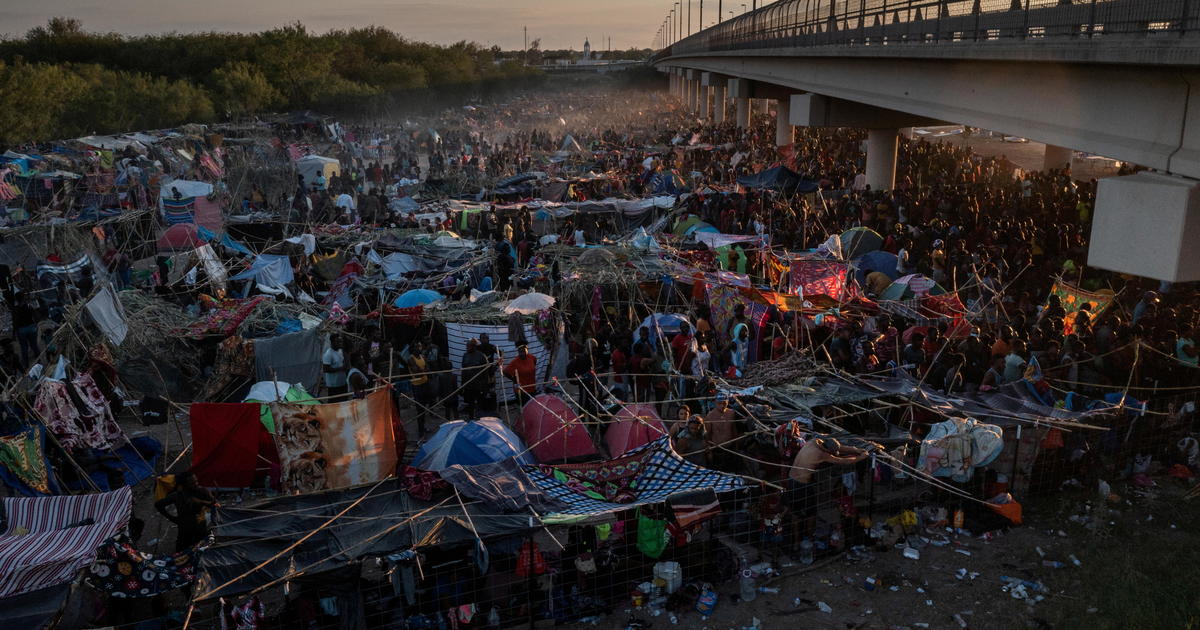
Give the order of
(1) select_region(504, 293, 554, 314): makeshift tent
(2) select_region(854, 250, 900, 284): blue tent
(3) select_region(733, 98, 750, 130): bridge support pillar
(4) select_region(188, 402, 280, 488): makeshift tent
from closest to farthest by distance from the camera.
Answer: (4) select_region(188, 402, 280, 488): makeshift tent
(1) select_region(504, 293, 554, 314): makeshift tent
(2) select_region(854, 250, 900, 284): blue tent
(3) select_region(733, 98, 750, 130): bridge support pillar

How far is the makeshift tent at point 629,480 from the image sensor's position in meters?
7.76

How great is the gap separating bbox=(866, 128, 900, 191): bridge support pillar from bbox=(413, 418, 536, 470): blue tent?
21661mm

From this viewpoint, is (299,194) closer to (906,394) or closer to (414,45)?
(906,394)

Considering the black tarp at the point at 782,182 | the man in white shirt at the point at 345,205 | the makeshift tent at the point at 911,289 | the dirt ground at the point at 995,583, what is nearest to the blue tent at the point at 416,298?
the makeshift tent at the point at 911,289

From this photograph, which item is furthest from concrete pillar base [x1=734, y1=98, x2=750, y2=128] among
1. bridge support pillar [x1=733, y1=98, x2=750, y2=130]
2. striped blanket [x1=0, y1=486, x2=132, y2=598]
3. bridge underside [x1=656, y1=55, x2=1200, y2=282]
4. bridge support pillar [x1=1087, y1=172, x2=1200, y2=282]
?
striped blanket [x1=0, y1=486, x2=132, y2=598]

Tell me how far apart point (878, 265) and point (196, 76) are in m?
64.4

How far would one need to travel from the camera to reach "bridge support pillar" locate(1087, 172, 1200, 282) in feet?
31.1

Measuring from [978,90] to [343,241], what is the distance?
12.6 m

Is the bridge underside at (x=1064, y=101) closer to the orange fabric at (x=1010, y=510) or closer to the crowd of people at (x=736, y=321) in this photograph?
the crowd of people at (x=736, y=321)

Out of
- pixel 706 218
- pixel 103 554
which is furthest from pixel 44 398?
pixel 706 218

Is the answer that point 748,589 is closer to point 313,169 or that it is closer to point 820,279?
point 820,279

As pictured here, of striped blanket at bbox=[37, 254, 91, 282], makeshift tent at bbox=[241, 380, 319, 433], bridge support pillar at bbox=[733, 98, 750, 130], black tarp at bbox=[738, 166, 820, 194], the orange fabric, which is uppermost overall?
bridge support pillar at bbox=[733, 98, 750, 130]

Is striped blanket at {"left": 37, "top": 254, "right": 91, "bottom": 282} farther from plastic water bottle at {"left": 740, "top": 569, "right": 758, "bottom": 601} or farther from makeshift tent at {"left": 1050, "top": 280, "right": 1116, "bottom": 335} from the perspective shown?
makeshift tent at {"left": 1050, "top": 280, "right": 1116, "bottom": 335}

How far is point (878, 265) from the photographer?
15.7 meters
